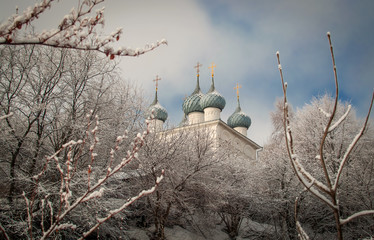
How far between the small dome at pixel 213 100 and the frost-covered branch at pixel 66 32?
76.2 feet

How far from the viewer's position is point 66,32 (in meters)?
2.39

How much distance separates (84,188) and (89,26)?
242 inches

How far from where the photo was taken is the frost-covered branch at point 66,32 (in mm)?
2129

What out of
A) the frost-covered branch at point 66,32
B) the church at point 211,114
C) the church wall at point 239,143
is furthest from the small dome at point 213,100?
the frost-covered branch at point 66,32

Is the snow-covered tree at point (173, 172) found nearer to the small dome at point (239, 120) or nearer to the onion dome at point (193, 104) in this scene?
the onion dome at point (193, 104)

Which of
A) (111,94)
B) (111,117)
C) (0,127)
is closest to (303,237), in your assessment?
(0,127)

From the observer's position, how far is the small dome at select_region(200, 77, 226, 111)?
25819 millimetres

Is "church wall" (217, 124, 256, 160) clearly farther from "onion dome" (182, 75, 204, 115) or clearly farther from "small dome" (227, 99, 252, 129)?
"onion dome" (182, 75, 204, 115)

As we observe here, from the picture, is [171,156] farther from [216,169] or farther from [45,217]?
[45,217]

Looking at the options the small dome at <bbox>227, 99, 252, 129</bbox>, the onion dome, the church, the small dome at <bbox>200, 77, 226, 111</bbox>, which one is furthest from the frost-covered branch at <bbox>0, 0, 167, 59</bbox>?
the small dome at <bbox>227, 99, 252, 129</bbox>

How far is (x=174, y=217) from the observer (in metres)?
12.1

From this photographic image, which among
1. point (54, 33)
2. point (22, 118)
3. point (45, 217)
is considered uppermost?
point (22, 118)

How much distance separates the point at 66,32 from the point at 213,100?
23707 millimetres

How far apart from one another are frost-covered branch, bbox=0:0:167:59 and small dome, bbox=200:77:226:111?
914 inches
